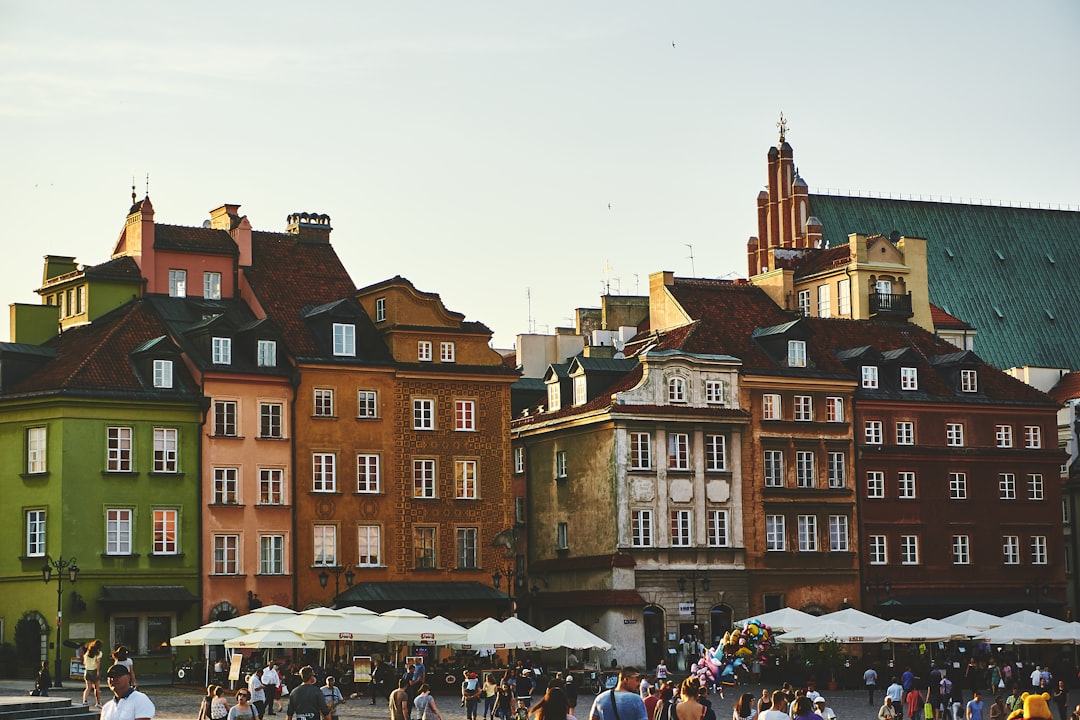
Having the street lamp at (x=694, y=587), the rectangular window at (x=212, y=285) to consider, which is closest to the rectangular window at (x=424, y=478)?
the rectangular window at (x=212, y=285)

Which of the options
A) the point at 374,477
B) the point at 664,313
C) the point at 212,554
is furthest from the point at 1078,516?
the point at 212,554

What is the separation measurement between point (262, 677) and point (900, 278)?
50.8 metres

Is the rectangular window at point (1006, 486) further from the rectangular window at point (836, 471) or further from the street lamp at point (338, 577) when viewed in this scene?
the street lamp at point (338, 577)

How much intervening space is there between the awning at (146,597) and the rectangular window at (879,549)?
29.1 metres

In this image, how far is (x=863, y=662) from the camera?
69250 mm

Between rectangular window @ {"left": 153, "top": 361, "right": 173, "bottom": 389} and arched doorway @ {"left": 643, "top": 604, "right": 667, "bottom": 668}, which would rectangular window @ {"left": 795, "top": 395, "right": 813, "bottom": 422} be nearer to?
arched doorway @ {"left": 643, "top": 604, "right": 667, "bottom": 668}

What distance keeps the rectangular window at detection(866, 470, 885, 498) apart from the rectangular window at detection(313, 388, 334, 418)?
2361 centimetres

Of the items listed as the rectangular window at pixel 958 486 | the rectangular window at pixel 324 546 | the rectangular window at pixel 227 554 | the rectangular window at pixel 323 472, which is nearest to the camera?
the rectangular window at pixel 227 554

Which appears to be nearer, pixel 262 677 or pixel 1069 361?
pixel 262 677

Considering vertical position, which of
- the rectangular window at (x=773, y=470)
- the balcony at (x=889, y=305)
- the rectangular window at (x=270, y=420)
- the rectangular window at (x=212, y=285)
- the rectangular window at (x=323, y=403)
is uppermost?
the balcony at (x=889, y=305)

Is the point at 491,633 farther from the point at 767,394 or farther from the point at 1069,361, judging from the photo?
the point at 1069,361

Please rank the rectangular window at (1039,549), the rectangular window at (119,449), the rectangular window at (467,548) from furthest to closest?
the rectangular window at (1039,549), the rectangular window at (467,548), the rectangular window at (119,449)

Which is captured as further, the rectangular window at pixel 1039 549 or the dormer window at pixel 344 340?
the rectangular window at pixel 1039 549

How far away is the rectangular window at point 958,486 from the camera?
8369 centimetres
